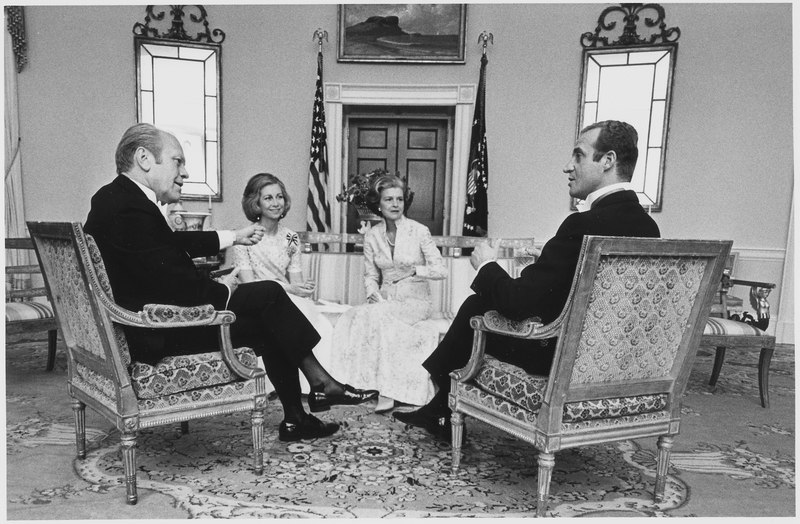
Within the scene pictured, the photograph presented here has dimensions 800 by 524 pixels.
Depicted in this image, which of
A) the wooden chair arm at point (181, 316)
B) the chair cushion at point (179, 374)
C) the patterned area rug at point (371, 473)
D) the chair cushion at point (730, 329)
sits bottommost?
the patterned area rug at point (371, 473)

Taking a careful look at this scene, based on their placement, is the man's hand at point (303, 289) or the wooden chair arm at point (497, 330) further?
the man's hand at point (303, 289)

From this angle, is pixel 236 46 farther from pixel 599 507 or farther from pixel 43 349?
pixel 599 507

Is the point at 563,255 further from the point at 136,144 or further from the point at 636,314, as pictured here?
the point at 136,144

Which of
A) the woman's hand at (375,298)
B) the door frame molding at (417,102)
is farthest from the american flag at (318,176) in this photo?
the woman's hand at (375,298)

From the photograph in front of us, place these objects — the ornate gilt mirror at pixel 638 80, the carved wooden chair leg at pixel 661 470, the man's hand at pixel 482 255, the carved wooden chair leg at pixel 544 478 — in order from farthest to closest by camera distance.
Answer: the ornate gilt mirror at pixel 638 80, the man's hand at pixel 482 255, the carved wooden chair leg at pixel 661 470, the carved wooden chair leg at pixel 544 478

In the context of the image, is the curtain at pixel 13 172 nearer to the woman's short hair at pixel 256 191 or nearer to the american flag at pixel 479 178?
the woman's short hair at pixel 256 191

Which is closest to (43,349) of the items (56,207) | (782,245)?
(56,207)

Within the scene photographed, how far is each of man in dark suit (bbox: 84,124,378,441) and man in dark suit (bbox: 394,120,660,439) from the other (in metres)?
0.97

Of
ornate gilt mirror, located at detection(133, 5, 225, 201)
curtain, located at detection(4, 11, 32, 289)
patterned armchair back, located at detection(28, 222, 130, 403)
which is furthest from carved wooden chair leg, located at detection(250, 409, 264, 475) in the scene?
curtain, located at detection(4, 11, 32, 289)

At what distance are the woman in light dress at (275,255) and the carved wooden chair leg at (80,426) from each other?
1273 mm

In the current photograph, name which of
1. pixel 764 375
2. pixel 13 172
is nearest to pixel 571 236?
pixel 764 375

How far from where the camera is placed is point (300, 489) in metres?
2.25

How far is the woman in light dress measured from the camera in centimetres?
345

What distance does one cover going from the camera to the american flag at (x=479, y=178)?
20.1ft
